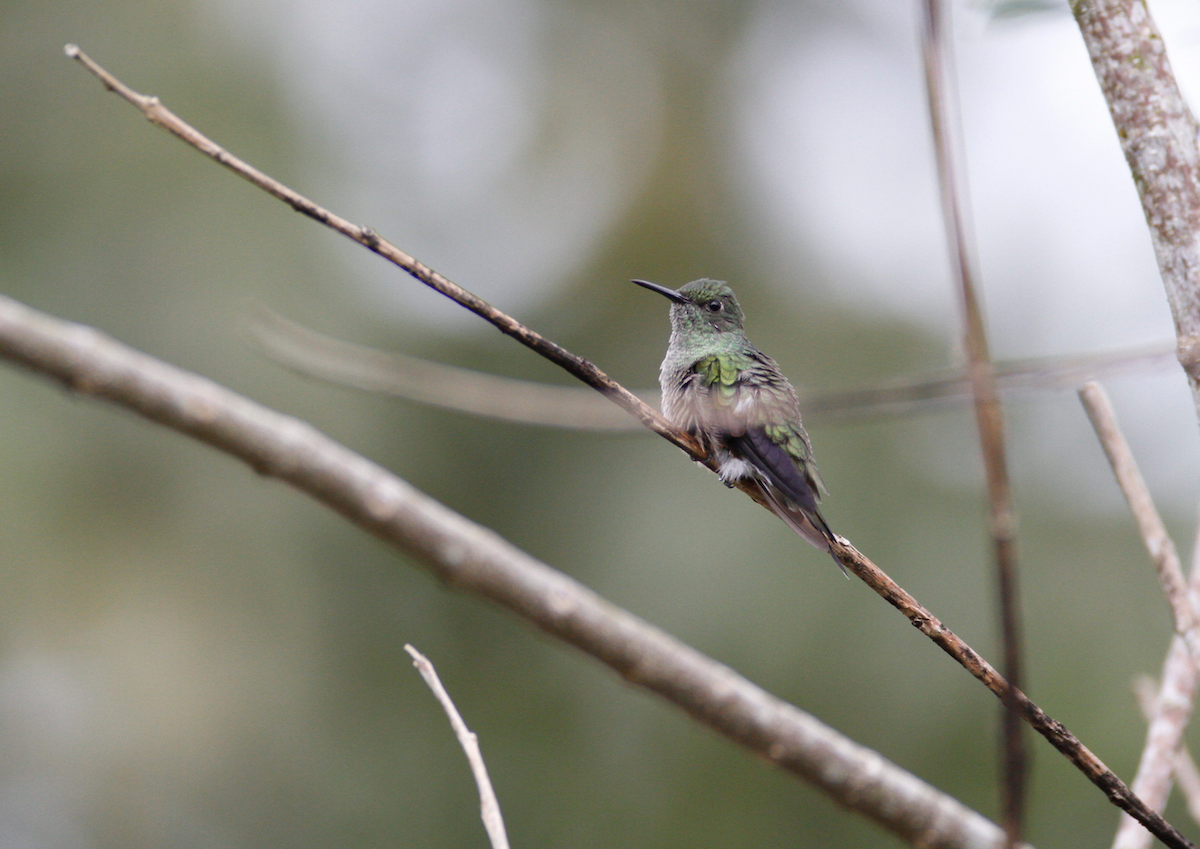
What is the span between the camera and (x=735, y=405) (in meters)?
2.36

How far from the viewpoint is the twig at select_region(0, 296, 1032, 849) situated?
168 cm

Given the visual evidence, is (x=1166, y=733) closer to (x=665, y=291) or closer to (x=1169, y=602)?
(x=1169, y=602)

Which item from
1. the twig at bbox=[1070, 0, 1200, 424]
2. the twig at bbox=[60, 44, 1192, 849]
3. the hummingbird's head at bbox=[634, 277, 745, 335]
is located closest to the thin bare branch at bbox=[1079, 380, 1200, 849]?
the twig at bbox=[1070, 0, 1200, 424]

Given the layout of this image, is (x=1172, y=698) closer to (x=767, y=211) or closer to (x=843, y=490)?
(x=843, y=490)

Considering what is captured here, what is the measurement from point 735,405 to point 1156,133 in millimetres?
1374

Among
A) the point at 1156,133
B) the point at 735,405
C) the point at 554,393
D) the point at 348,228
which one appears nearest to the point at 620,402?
the point at 554,393

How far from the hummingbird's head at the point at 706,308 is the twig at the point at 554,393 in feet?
5.97

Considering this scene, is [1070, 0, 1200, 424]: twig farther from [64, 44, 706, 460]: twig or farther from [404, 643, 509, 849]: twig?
[404, 643, 509, 849]: twig

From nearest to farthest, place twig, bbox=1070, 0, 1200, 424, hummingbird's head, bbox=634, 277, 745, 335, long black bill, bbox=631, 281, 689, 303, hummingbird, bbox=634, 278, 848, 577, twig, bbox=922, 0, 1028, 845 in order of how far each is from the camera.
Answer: twig, bbox=922, 0, 1028, 845 → twig, bbox=1070, 0, 1200, 424 → hummingbird, bbox=634, 278, 848, 577 → long black bill, bbox=631, 281, 689, 303 → hummingbird's head, bbox=634, 277, 745, 335

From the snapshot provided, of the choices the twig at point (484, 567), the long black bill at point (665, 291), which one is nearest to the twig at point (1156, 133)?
the twig at point (484, 567)

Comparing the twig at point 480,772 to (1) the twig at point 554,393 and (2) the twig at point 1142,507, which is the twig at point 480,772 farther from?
(2) the twig at point 1142,507

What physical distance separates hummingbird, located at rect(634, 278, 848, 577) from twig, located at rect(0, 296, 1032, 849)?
405mm

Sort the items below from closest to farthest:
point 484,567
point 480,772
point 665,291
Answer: point 480,772 < point 484,567 < point 665,291

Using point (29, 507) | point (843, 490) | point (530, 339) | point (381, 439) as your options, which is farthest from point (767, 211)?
point (530, 339)
